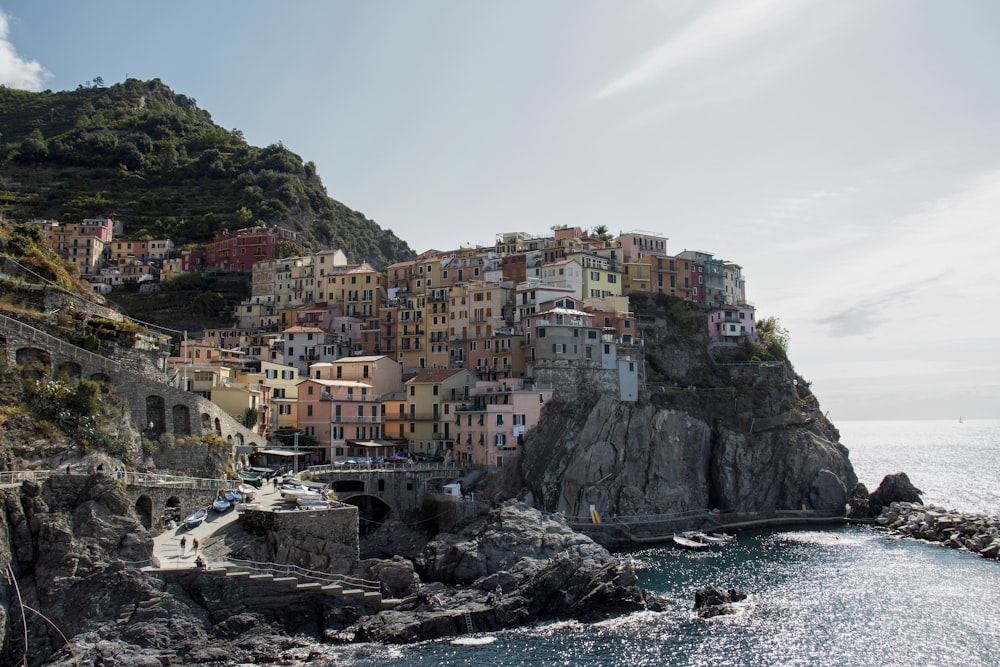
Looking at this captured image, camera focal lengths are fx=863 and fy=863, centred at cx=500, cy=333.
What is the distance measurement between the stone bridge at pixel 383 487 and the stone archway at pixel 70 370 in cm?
1751

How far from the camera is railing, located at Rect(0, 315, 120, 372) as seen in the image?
4959 centimetres

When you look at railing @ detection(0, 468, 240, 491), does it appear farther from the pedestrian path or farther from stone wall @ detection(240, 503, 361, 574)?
stone wall @ detection(240, 503, 361, 574)

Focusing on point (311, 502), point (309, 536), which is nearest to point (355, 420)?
point (311, 502)

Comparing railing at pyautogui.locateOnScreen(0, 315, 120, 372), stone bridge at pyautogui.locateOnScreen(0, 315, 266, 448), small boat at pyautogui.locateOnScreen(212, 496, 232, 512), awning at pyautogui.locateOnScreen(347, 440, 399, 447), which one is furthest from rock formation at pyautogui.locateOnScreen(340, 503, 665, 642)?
railing at pyautogui.locateOnScreen(0, 315, 120, 372)

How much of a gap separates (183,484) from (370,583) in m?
12.3


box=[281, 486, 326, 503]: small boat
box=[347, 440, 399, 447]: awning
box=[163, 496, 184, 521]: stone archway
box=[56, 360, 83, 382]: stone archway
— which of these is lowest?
box=[163, 496, 184, 521]: stone archway

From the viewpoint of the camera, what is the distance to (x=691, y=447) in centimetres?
7981

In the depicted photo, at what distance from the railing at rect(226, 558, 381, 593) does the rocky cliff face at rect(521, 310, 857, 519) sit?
936 inches

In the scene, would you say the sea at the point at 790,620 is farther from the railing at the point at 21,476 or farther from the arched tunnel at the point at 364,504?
the arched tunnel at the point at 364,504

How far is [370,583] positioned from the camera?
4694 cm

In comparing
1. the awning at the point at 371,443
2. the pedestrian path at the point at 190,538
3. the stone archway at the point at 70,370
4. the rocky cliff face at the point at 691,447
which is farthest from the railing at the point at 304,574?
the awning at the point at 371,443

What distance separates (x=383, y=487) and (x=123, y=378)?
2066 cm

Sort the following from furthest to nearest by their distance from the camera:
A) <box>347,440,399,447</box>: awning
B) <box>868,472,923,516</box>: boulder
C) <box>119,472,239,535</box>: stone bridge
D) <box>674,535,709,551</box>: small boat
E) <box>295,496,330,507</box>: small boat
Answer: <box>868,472,923,516</box>: boulder < <box>347,440,399,447</box>: awning < <box>674,535,709,551</box>: small boat < <box>295,496,330,507</box>: small boat < <box>119,472,239,535</box>: stone bridge

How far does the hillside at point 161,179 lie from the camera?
129 m
